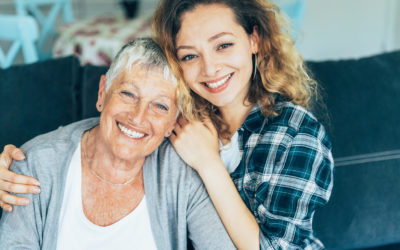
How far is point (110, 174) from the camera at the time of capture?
4.46ft

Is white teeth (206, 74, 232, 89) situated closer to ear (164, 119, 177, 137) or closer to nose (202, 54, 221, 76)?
nose (202, 54, 221, 76)

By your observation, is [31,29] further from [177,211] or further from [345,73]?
[345,73]

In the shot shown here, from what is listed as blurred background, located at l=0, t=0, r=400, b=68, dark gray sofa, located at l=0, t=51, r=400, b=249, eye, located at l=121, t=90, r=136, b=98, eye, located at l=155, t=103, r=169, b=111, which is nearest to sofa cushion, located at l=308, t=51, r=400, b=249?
dark gray sofa, located at l=0, t=51, r=400, b=249

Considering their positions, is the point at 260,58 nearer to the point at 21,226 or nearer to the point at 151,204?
the point at 151,204

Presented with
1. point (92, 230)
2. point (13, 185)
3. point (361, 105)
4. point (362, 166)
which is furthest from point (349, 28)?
point (13, 185)

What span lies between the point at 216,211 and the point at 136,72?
542 millimetres

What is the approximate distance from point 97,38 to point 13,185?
1.55 meters

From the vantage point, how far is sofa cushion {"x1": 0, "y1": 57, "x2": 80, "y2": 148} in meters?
1.54

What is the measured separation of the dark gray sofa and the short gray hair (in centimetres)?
39

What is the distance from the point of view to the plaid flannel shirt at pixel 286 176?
1.18 metres

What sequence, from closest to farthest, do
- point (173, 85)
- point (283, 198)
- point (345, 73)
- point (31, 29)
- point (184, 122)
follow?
point (283, 198), point (173, 85), point (184, 122), point (345, 73), point (31, 29)

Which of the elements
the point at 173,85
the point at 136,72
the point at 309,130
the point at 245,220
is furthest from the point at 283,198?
the point at 136,72

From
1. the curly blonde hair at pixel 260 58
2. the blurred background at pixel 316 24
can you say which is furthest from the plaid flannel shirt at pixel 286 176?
the blurred background at pixel 316 24

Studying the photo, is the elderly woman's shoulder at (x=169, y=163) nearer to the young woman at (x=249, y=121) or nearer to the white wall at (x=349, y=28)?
the young woman at (x=249, y=121)
